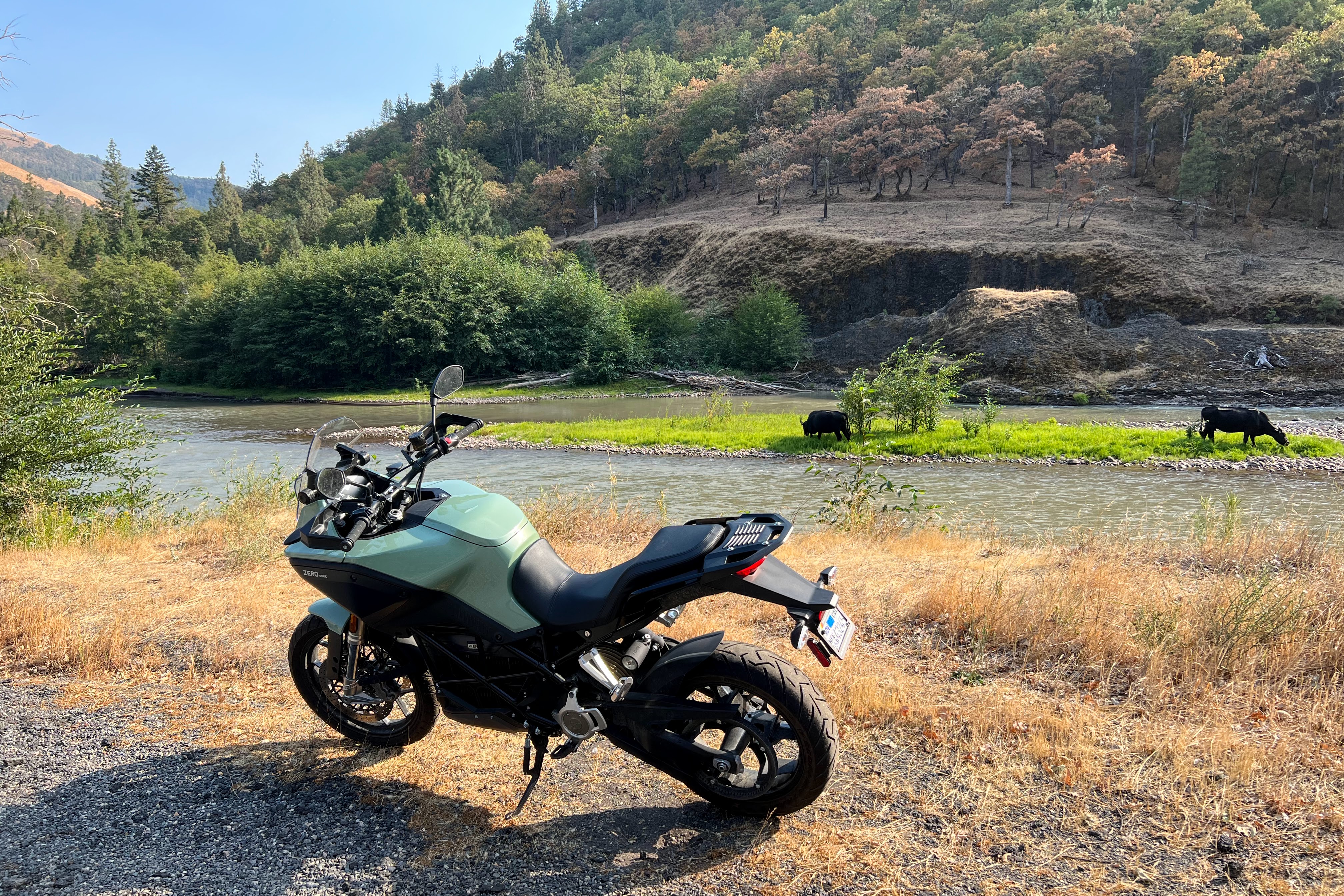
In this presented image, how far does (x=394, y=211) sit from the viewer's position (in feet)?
193

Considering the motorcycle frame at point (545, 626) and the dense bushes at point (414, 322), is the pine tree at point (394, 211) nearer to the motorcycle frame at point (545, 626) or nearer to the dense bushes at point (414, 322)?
the dense bushes at point (414, 322)

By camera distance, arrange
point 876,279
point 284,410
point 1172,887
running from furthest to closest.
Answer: point 876,279 → point 284,410 → point 1172,887

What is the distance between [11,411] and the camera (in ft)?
28.9

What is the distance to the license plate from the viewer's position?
2.55 meters

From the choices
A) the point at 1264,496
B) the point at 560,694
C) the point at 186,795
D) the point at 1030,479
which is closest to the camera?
the point at 560,694

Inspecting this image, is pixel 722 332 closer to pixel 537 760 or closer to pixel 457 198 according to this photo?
pixel 457 198

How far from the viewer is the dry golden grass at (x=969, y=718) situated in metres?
2.75

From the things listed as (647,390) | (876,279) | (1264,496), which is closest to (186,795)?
(1264,496)

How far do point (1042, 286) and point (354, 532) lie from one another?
41841 millimetres

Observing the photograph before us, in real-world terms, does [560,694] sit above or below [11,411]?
below

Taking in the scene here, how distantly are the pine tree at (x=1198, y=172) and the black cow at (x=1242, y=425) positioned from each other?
31464 mm

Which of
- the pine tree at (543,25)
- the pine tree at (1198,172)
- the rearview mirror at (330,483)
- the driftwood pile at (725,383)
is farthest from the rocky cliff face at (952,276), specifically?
the pine tree at (543,25)

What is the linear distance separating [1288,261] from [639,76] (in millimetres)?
81825

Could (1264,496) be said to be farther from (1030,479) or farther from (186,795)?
(186,795)
